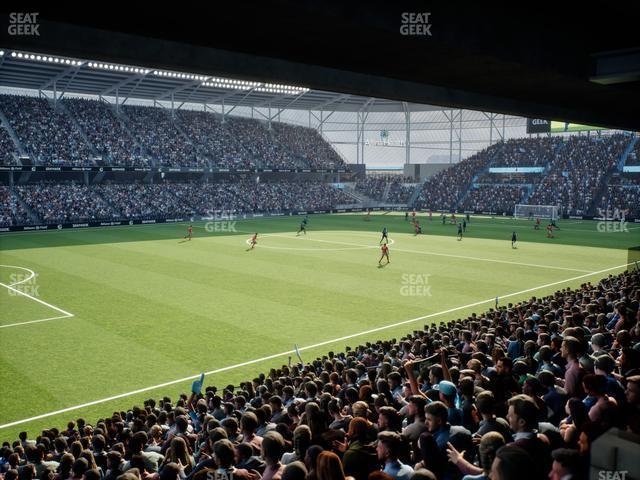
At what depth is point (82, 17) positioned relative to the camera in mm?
7215

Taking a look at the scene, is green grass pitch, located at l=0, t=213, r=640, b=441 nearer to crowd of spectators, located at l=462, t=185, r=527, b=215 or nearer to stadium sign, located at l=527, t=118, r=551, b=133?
stadium sign, located at l=527, t=118, r=551, b=133

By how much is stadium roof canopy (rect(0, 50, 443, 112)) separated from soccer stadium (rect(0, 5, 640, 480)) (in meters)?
0.60

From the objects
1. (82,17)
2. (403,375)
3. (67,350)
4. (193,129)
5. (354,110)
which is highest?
(354,110)

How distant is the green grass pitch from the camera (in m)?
15.2

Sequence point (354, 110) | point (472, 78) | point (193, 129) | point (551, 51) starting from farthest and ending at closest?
point (354, 110)
point (193, 129)
point (472, 78)
point (551, 51)

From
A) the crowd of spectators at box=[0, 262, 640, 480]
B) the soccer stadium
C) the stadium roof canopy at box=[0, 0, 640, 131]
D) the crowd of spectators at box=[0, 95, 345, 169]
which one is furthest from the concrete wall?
the crowd of spectators at box=[0, 262, 640, 480]

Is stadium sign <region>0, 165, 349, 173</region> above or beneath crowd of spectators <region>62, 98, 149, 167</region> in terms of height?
beneath

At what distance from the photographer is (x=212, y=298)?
23984 mm

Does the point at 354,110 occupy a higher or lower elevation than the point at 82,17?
higher

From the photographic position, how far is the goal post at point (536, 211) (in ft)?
226

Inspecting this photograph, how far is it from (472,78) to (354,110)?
269 ft

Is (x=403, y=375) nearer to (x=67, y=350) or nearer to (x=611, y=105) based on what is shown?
(x=611, y=105)

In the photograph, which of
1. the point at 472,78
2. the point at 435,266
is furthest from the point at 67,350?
the point at 435,266

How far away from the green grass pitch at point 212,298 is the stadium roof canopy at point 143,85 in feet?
56.4
